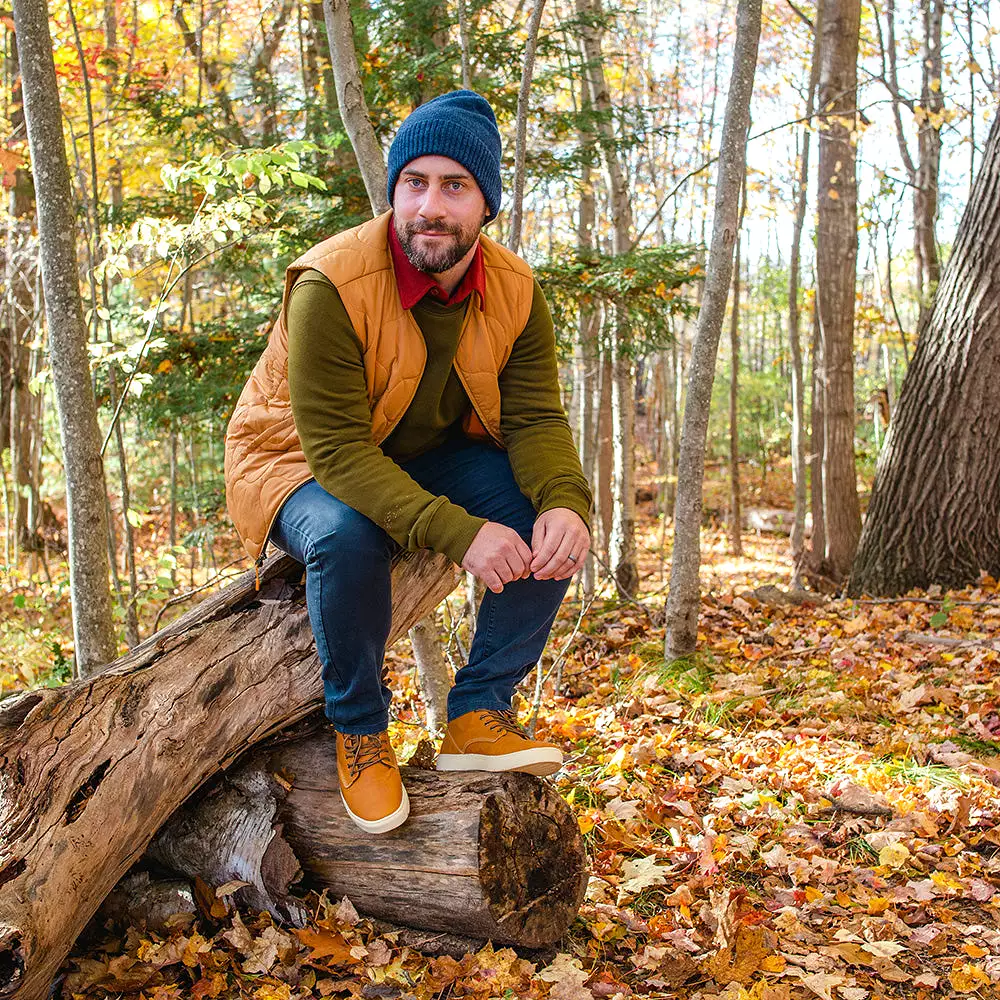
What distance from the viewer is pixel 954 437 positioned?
19.7ft

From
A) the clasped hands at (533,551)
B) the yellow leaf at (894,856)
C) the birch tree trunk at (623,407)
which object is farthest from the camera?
the birch tree trunk at (623,407)

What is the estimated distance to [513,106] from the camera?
623cm

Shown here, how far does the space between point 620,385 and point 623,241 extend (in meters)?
1.23

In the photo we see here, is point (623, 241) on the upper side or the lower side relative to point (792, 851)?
upper

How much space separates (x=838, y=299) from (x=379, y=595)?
6880 mm

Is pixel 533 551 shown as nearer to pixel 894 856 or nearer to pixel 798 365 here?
pixel 894 856

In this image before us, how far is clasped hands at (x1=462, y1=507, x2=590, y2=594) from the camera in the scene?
2.37 m

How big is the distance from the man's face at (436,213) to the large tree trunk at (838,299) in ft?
20.6

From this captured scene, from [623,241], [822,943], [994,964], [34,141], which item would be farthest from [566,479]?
[623,241]

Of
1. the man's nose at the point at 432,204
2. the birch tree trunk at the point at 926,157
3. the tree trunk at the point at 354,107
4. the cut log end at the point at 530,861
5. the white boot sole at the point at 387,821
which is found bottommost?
the cut log end at the point at 530,861

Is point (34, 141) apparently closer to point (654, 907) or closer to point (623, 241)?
point (654, 907)

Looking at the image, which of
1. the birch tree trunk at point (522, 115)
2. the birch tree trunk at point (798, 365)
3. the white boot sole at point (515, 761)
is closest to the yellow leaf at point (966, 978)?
the white boot sole at point (515, 761)

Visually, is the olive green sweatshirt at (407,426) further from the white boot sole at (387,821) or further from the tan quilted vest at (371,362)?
the white boot sole at (387,821)

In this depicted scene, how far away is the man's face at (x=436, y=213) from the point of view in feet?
8.38
